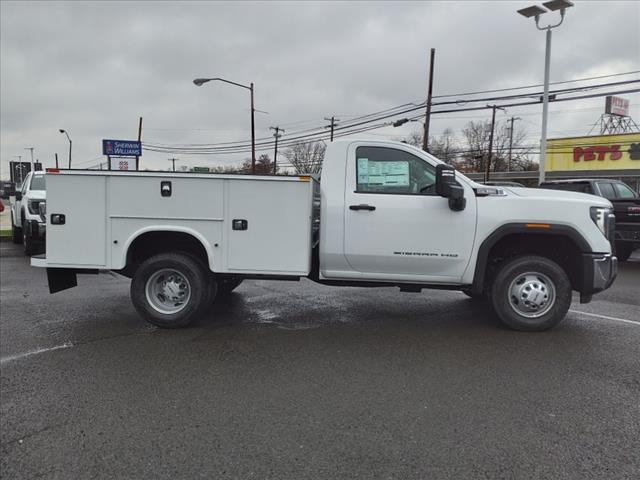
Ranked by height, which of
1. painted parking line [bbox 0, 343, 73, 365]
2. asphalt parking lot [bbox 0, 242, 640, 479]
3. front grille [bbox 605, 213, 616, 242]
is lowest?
painted parking line [bbox 0, 343, 73, 365]

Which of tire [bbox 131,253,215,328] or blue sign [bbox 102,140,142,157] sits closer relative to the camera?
tire [bbox 131,253,215,328]

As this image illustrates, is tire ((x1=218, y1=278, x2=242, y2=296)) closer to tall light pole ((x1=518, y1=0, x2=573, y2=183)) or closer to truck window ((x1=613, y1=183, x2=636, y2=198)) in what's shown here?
truck window ((x1=613, y1=183, x2=636, y2=198))

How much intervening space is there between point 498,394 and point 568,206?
2.53 meters

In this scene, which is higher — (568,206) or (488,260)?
(568,206)

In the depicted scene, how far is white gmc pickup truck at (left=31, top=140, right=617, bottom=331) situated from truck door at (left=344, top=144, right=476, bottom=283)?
11 mm

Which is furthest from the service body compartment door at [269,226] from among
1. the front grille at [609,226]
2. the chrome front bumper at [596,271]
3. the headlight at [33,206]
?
the headlight at [33,206]

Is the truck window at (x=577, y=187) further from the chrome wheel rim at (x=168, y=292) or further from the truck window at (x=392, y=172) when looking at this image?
the chrome wheel rim at (x=168, y=292)

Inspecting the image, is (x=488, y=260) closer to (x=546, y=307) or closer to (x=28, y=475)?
(x=546, y=307)

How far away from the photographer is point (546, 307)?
18.7ft

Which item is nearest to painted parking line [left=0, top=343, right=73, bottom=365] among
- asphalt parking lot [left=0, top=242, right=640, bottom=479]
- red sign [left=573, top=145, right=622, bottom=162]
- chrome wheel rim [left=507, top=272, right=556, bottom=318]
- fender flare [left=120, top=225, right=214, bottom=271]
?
→ asphalt parking lot [left=0, top=242, right=640, bottom=479]

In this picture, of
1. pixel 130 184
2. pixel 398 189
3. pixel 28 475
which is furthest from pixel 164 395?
pixel 398 189

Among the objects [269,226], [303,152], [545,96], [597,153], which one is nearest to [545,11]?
[545,96]

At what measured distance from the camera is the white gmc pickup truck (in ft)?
18.2

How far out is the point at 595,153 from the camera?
30.7m
